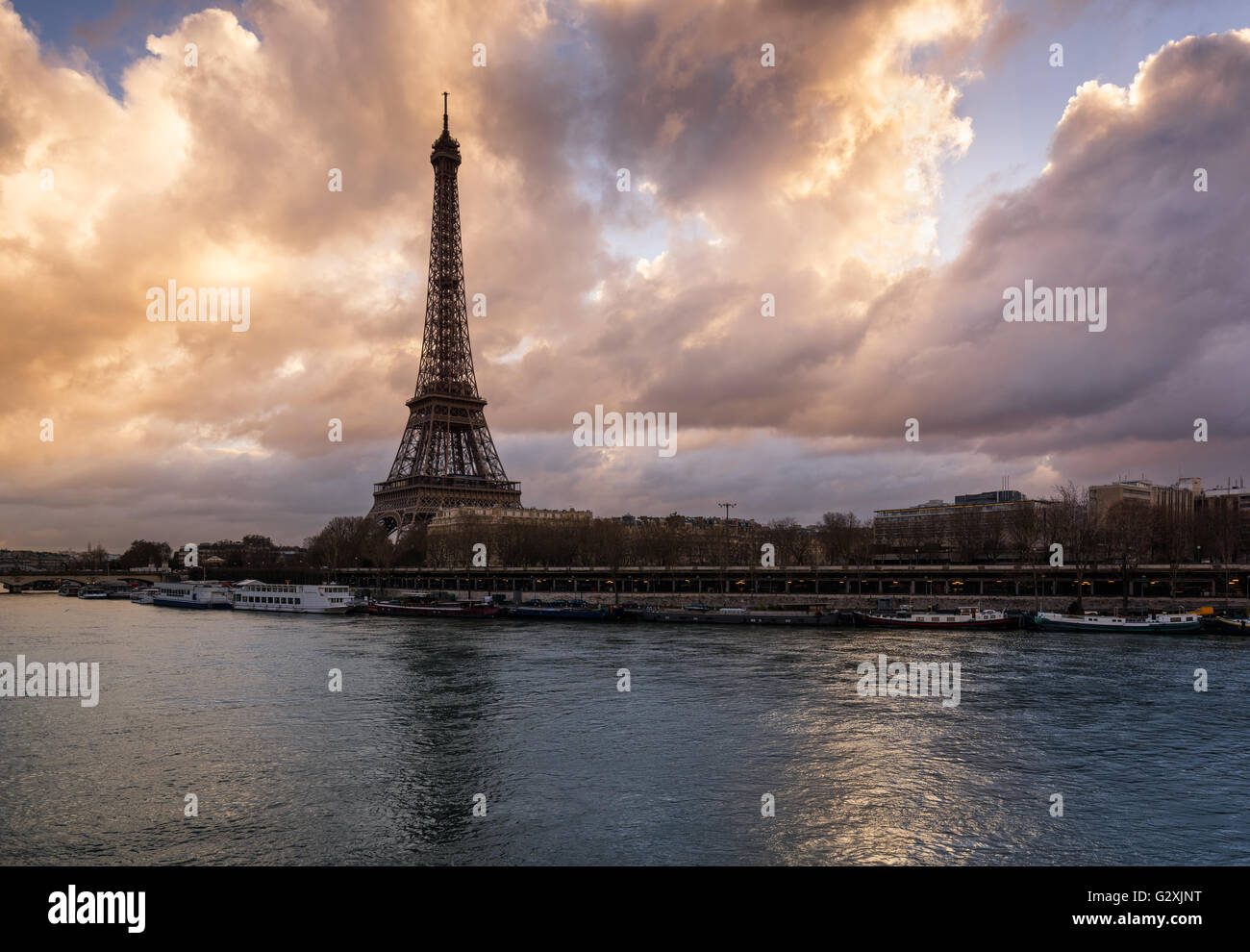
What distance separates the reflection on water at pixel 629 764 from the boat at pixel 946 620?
58.9 feet

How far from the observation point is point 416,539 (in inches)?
5032

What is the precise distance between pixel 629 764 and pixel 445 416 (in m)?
103

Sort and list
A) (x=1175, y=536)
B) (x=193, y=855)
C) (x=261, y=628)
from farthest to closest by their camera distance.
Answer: (x=1175, y=536), (x=261, y=628), (x=193, y=855)

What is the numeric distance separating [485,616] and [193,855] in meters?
60.2

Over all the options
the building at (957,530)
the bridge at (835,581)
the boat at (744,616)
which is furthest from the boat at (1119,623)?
the building at (957,530)

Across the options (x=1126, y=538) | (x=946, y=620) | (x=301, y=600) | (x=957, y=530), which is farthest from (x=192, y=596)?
(x=957, y=530)

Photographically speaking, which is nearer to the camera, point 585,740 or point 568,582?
point 585,740

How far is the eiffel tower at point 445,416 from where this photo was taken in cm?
11744

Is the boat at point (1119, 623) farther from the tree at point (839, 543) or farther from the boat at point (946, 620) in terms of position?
the tree at point (839, 543)

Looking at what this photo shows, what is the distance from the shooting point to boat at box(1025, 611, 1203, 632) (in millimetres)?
54250

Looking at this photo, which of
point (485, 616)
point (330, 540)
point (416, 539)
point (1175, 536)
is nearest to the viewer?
point (485, 616)
